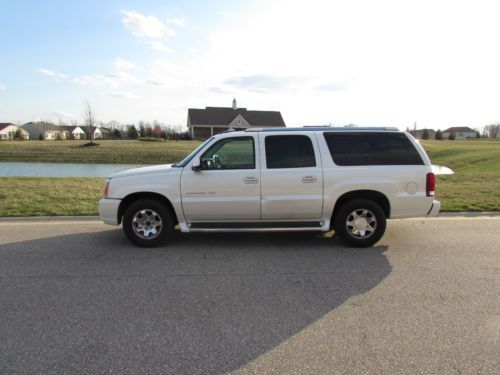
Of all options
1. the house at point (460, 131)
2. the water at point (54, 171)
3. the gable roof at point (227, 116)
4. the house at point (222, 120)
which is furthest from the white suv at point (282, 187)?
the house at point (460, 131)

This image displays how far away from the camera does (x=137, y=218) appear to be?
601 cm

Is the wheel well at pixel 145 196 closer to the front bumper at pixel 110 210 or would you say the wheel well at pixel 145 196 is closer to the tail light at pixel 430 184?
the front bumper at pixel 110 210

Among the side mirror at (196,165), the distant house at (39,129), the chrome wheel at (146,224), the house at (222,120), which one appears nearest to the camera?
the side mirror at (196,165)

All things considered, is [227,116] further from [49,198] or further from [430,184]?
[430,184]

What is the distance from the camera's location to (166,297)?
13.7 ft

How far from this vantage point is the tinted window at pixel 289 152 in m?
5.98

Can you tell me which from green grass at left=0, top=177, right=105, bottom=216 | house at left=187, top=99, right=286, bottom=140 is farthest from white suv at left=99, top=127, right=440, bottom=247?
house at left=187, top=99, right=286, bottom=140

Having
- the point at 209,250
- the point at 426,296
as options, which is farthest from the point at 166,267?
the point at 426,296

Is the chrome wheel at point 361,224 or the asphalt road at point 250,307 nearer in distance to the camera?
the asphalt road at point 250,307

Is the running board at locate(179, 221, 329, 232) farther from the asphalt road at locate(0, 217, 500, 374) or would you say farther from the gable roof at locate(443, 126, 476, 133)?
the gable roof at locate(443, 126, 476, 133)

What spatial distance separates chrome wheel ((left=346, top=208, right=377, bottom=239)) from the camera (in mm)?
Answer: 5980

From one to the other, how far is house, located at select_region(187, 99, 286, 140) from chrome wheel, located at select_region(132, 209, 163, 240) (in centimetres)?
6086

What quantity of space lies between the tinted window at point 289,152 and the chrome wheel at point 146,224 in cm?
196

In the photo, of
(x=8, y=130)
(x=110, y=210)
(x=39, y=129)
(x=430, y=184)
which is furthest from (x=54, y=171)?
(x=39, y=129)
